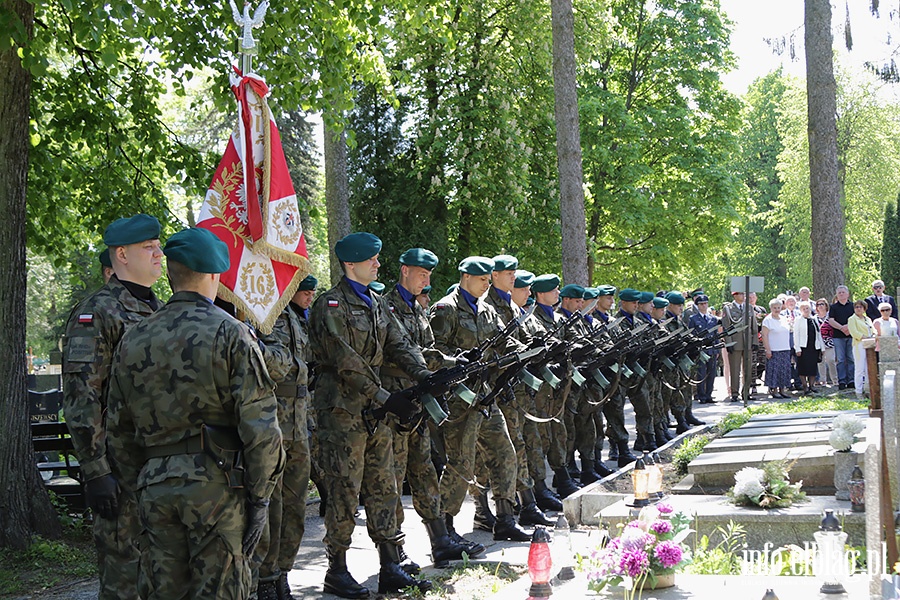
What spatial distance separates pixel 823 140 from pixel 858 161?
29.6 metres

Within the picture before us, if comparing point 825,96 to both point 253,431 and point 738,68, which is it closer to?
point 738,68

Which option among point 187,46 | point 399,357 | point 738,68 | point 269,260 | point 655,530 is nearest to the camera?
point 655,530

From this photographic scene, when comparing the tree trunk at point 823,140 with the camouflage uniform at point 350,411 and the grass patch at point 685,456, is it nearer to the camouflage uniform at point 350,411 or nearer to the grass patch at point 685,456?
the grass patch at point 685,456

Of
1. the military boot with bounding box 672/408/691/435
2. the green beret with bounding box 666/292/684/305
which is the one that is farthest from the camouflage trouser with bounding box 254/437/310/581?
the green beret with bounding box 666/292/684/305

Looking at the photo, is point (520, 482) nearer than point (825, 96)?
Yes

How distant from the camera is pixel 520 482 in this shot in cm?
880

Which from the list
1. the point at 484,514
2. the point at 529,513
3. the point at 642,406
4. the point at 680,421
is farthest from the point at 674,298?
the point at 484,514

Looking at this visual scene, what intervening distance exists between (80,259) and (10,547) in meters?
20.7

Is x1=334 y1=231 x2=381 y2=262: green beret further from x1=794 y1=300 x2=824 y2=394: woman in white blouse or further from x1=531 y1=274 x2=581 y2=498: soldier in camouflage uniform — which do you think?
x1=794 y1=300 x2=824 y2=394: woman in white blouse

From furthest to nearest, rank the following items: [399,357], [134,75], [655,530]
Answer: [134,75], [399,357], [655,530]

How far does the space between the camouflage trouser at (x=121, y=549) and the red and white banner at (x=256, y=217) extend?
1566 mm

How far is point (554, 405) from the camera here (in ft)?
33.7

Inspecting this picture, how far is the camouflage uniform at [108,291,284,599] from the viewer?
13.9ft

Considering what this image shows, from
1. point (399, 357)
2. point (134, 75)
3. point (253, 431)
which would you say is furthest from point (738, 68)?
point (253, 431)
